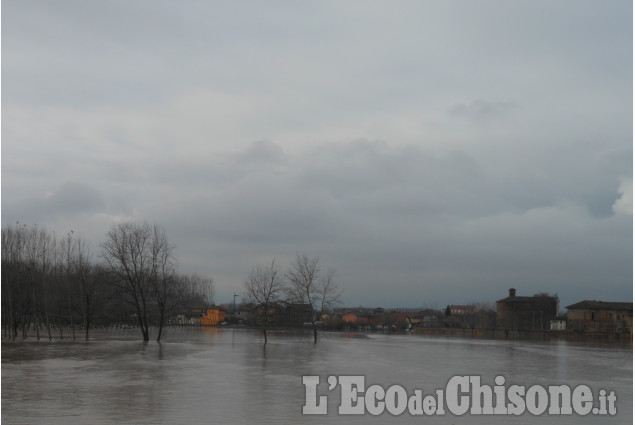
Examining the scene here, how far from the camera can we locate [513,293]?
149375 millimetres

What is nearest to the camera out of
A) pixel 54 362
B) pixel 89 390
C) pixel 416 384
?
pixel 89 390

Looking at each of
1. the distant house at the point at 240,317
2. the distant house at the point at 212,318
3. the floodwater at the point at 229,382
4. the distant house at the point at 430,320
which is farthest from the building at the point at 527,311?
the floodwater at the point at 229,382

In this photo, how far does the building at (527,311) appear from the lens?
429 feet

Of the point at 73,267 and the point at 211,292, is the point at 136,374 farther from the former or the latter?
the point at 211,292

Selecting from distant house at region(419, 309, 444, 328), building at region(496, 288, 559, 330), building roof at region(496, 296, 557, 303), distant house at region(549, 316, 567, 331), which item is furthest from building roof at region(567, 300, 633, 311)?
distant house at region(419, 309, 444, 328)

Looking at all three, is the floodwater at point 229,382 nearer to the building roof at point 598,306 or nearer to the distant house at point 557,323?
the building roof at point 598,306

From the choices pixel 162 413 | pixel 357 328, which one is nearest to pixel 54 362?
pixel 162 413

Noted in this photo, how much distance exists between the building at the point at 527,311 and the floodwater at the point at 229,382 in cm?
9805

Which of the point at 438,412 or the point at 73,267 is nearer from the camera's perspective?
the point at 438,412

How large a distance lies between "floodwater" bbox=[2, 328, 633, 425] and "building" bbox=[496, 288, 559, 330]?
322 ft

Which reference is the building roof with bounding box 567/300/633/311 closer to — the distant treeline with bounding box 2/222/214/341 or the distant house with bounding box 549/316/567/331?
the distant house with bounding box 549/316/567/331

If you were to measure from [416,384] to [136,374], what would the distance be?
1162 centimetres

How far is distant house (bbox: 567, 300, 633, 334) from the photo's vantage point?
114m

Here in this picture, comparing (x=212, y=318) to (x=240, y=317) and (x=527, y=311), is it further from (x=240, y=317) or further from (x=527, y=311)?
(x=527, y=311)
